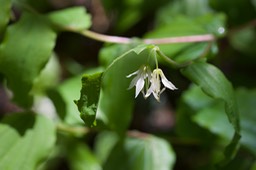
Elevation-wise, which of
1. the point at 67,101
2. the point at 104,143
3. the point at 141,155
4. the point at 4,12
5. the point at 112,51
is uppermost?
the point at 4,12

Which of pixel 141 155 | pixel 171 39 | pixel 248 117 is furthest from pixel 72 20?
pixel 248 117

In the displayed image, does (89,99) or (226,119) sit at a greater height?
(89,99)

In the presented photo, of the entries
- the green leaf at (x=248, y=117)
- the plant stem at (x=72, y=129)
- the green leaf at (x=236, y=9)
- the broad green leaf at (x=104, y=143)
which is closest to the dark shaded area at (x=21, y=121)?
the plant stem at (x=72, y=129)

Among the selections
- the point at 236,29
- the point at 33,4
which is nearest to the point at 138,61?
the point at 236,29

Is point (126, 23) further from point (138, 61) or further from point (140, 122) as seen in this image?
point (138, 61)

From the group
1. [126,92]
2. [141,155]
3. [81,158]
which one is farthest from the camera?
[81,158]

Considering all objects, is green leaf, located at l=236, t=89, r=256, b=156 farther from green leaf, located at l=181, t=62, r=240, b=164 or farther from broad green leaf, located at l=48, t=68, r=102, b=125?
broad green leaf, located at l=48, t=68, r=102, b=125

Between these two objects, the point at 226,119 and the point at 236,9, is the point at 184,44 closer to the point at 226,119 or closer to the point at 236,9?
the point at 226,119

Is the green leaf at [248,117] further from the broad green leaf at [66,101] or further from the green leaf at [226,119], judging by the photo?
the broad green leaf at [66,101]
